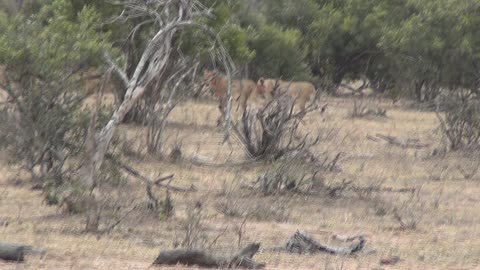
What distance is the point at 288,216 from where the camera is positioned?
1077 centimetres

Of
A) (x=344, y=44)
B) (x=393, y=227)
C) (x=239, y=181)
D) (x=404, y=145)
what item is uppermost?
(x=393, y=227)

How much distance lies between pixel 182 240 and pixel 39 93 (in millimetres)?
3791

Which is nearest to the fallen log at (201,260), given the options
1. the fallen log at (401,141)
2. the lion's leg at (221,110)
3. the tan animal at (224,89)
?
the fallen log at (401,141)

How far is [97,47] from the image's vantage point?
13.2 metres

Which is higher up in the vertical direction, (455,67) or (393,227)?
(393,227)

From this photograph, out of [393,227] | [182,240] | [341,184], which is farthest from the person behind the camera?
[341,184]

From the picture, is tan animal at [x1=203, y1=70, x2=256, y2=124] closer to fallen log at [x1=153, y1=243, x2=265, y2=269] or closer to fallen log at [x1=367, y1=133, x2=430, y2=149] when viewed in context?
fallen log at [x1=367, y1=133, x2=430, y2=149]

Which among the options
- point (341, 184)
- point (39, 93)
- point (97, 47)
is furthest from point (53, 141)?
point (341, 184)

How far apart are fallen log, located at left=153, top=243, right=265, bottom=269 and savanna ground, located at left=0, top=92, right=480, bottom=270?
171mm

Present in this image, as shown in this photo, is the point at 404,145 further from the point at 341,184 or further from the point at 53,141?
the point at 53,141

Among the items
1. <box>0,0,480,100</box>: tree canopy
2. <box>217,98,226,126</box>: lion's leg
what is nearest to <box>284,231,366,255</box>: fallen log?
<box>0,0,480,100</box>: tree canopy

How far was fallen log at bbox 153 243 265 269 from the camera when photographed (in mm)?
7727

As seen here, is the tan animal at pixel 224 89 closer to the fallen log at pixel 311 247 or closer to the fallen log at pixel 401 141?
the fallen log at pixel 401 141

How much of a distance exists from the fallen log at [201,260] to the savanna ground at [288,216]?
0.17 m
